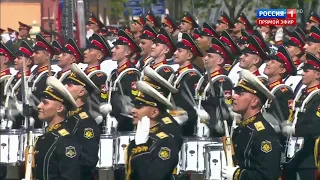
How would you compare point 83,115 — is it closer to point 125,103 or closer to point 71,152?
point 71,152

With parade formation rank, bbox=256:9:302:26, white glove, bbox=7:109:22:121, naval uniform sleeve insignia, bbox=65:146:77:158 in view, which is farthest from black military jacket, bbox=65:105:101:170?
parade formation rank, bbox=256:9:302:26

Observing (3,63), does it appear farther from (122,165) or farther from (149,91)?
(149,91)

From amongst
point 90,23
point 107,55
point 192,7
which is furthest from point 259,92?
point 192,7

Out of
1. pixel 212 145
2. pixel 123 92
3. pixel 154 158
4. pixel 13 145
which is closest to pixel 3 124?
pixel 13 145

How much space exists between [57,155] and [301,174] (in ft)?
8.60

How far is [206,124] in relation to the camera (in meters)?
12.1

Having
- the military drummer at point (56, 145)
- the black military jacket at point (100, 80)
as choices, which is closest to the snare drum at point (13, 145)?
the black military jacket at point (100, 80)

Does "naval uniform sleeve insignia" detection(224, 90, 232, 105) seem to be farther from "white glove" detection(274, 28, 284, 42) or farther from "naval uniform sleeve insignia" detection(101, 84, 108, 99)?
"white glove" detection(274, 28, 284, 42)

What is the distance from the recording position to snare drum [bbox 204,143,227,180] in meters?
10.9

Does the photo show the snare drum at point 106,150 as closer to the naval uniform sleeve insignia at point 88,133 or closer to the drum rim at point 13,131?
the drum rim at point 13,131

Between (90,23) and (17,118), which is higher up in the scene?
(90,23)

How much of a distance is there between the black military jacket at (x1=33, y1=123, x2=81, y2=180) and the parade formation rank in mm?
11380

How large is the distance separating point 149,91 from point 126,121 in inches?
186

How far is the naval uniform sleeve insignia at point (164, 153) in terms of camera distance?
8109 millimetres
